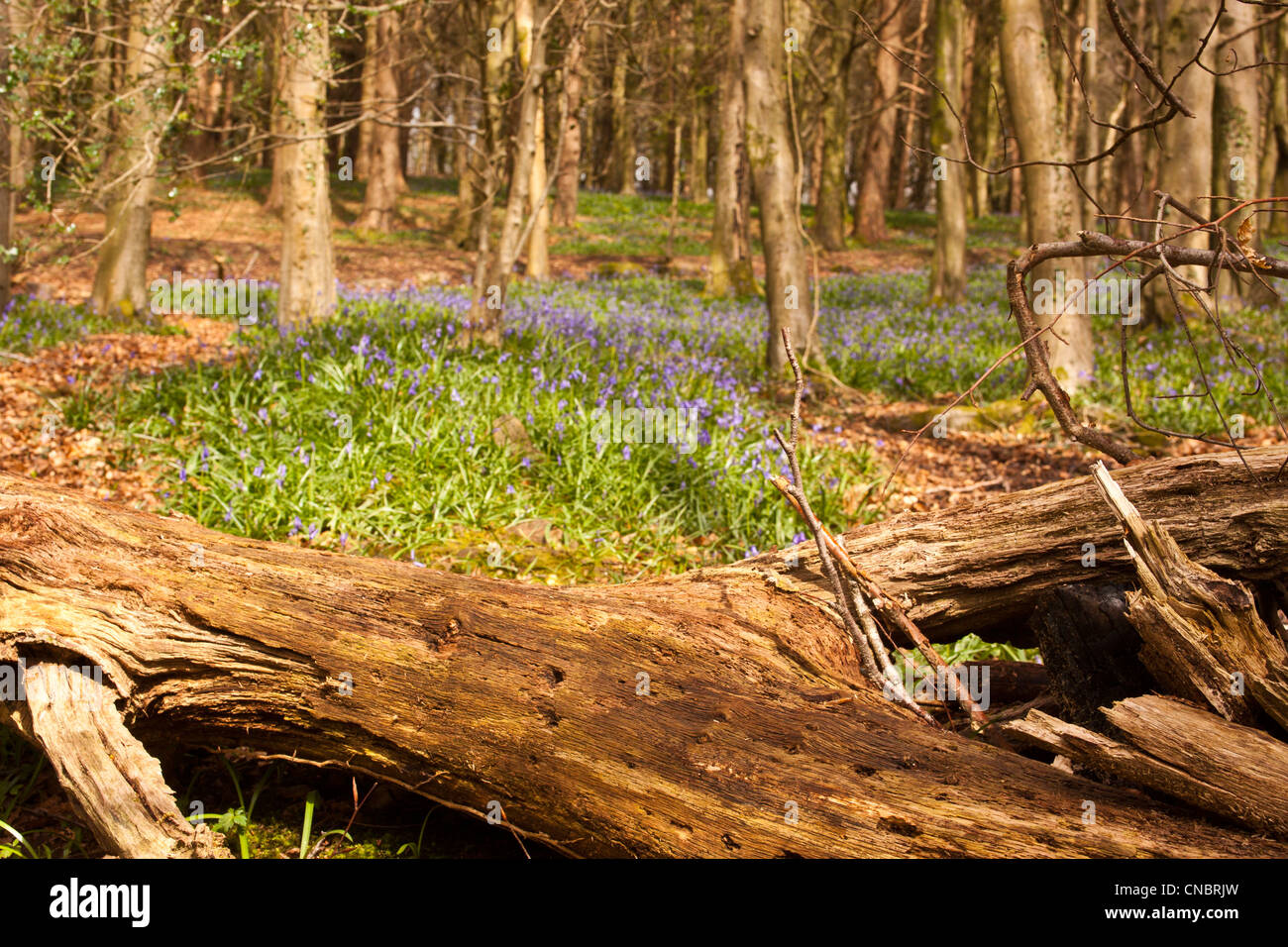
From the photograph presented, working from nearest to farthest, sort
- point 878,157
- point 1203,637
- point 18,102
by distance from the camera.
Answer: point 1203,637
point 18,102
point 878,157

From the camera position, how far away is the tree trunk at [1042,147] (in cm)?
835

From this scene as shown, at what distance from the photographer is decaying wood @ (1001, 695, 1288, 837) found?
2.18 meters

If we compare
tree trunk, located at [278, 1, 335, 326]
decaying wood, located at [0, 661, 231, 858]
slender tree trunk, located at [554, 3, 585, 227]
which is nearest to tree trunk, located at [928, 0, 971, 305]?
slender tree trunk, located at [554, 3, 585, 227]

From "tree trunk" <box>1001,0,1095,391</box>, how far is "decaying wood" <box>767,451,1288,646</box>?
5.62 meters

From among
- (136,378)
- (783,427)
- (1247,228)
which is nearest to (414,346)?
(136,378)

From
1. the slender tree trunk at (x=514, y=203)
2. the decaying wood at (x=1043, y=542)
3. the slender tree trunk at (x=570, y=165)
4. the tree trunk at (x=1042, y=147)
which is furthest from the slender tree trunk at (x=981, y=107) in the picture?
the decaying wood at (x=1043, y=542)

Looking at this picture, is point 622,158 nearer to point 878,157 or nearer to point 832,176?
point 878,157

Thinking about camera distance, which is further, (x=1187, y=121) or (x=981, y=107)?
(x=981, y=107)

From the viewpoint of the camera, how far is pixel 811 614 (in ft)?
10.4

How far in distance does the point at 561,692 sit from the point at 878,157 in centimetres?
2293

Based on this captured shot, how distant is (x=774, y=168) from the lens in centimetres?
873

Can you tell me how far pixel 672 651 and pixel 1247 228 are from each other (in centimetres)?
183

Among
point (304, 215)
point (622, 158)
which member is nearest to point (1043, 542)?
point (304, 215)

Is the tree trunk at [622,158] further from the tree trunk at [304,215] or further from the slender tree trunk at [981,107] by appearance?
the tree trunk at [304,215]
